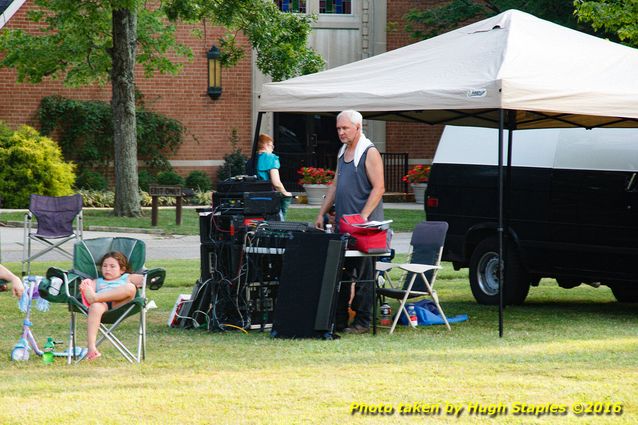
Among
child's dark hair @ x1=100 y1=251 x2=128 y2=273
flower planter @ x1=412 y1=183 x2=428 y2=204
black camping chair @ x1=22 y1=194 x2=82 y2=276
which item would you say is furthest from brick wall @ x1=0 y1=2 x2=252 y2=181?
child's dark hair @ x1=100 y1=251 x2=128 y2=273

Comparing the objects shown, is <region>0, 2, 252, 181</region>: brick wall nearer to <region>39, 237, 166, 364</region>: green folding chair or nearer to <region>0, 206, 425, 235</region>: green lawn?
<region>0, 206, 425, 235</region>: green lawn

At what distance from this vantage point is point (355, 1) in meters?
31.6

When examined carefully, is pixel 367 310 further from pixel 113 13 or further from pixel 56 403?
pixel 113 13

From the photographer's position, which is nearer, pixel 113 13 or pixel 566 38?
pixel 566 38

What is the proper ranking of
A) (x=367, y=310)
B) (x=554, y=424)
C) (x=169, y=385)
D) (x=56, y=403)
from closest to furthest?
1. (x=554, y=424)
2. (x=56, y=403)
3. (x=169, y=385)
4. (x=367, y=310)

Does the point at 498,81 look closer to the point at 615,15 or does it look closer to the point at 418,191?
the point at 615,15

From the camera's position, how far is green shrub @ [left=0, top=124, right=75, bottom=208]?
25.5 m

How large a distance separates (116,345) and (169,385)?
1.13 metres

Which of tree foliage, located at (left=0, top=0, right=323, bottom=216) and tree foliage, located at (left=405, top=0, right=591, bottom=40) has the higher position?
tree foliage, located at (left=405, top=0, right=591, bottom=40)

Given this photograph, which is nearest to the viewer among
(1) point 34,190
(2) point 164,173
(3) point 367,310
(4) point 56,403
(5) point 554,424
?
(5) point 554,424

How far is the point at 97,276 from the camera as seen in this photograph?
9594 mm

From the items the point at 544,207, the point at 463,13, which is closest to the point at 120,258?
the point at 544,207

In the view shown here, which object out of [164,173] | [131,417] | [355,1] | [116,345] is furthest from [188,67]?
[131,417]

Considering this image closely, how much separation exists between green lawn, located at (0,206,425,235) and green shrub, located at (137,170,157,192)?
7.31 ft
